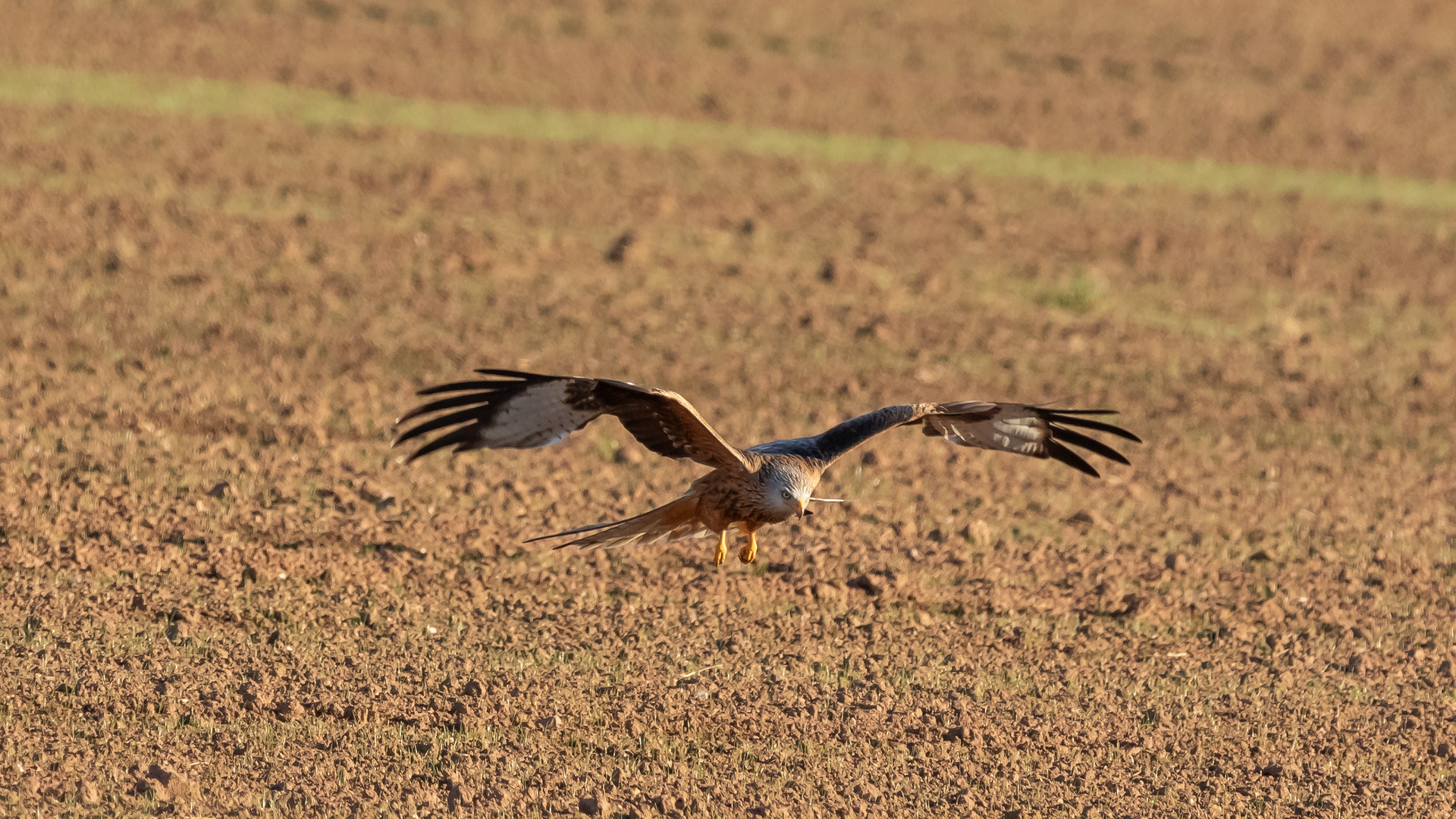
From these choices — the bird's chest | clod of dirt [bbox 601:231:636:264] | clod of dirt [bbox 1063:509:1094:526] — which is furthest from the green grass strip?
the bird's chest

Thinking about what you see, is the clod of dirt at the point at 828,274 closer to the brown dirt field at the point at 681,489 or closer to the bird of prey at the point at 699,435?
the brown dirt field at the point at 681,489

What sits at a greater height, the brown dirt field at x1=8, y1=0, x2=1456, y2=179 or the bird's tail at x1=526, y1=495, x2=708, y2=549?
the brown dirt field at x1=8, y1=0, x2=1456, y2=179

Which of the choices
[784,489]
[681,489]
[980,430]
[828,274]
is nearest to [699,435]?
[784,489]

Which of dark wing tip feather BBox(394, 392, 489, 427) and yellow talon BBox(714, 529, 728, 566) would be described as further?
yellow talon BBox(714, 529, 728, 566)

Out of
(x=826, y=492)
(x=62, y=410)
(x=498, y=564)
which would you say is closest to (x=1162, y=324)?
(x=826, y=492)

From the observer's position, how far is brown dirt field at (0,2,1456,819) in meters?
7.42

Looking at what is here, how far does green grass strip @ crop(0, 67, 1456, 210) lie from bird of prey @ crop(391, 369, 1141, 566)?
34.9 feet

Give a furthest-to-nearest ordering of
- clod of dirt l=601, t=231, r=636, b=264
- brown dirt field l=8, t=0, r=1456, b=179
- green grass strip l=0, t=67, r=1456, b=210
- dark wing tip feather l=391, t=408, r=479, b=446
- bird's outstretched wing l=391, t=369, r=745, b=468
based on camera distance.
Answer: brown dirt field l=8, t=0, r=1456, b=179
green grass strip l=0, t=67, r=1456, b=210
clod of dirt l=601, t=231, r=636, b=264
bird's outstretched wing l=391, t=369, r=745, b=468
dark wing tip feather l=391, t=408, r=479, b=446

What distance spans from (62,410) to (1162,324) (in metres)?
8.56

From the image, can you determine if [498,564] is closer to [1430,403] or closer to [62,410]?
[62,410]

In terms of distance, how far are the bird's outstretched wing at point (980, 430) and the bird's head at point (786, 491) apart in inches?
10.4

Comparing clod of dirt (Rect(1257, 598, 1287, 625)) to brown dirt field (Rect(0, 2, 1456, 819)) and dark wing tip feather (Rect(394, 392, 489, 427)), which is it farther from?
dark wing tip feather (Rect(394, 392, 489, 427))

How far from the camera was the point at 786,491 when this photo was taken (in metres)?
7.50

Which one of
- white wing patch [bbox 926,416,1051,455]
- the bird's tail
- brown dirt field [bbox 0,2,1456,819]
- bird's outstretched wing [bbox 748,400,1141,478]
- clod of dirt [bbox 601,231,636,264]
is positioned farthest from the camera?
clod of dirt [bbox 601,231,636,264]
